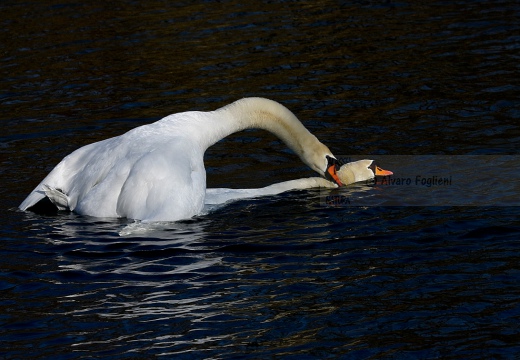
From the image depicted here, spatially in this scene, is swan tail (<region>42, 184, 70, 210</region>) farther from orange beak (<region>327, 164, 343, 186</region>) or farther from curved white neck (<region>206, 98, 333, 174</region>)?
orange beak (<region>327, 164, 343, 186</region>)

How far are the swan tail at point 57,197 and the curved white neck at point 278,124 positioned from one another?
5.70 ft

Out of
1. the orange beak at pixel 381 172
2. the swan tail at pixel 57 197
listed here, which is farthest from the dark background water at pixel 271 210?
the orange beak at pixel 381 172

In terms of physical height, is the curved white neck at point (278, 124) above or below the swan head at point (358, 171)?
above

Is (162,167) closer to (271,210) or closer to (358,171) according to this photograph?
(271,210)

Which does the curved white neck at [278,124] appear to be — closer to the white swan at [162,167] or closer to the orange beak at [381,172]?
the white swan at [162,167]

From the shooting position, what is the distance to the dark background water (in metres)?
6.20

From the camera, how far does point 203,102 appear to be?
43.4 feet

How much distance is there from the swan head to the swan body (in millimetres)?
85

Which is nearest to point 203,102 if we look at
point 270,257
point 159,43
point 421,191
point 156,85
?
point 156,85

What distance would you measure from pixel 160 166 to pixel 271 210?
1216 mm

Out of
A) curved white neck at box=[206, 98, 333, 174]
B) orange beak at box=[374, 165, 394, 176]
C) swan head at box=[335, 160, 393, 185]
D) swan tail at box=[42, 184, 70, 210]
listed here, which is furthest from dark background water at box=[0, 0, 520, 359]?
curved white neck at box=[206, 98, 333, 174]

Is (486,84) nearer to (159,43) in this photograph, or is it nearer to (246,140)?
(246,140)

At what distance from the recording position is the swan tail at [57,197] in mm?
8867

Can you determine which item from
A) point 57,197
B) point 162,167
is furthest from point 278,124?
point 57,197
